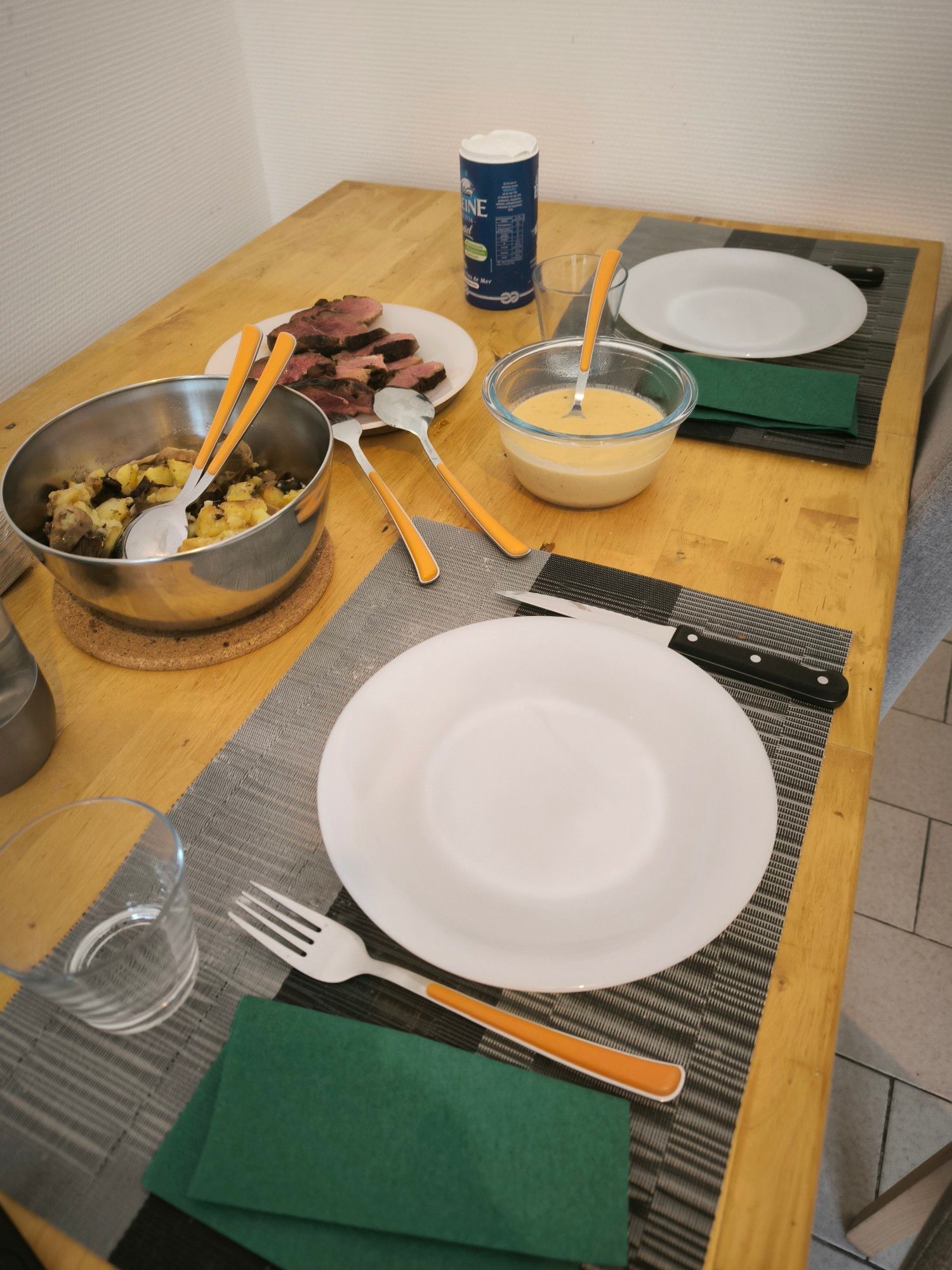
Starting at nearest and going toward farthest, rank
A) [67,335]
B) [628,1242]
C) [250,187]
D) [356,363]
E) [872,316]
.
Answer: [628,1242], [356,363], [872,316], [67,335], [250,187]

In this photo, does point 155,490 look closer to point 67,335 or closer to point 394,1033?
point 394,1033

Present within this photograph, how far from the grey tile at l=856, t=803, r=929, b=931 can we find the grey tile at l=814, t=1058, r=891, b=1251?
0.90 feet

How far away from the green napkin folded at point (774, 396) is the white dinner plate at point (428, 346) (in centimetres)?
26

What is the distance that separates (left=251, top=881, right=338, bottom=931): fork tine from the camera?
48 cm

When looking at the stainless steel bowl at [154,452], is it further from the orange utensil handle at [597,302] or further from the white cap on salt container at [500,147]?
the white cap on salt container at [500,147]

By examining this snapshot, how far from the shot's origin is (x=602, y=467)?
747mm

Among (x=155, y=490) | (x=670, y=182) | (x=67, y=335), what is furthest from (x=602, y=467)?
(x=67, y=335)

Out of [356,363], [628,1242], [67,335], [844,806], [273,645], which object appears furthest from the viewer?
[67,335]

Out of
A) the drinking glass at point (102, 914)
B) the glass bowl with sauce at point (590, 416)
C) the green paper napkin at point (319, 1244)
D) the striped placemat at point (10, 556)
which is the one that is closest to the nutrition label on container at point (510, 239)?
the glass bowl with sauce at point (590, 416)

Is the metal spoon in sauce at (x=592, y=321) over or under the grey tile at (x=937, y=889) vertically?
over

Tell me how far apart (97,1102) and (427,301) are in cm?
101

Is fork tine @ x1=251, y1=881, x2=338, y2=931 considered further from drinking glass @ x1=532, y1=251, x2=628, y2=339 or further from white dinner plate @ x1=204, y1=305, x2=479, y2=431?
drinking glass @ x1=532, y1=251, x2=628, y2=339

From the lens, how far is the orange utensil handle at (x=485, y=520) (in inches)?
28.8

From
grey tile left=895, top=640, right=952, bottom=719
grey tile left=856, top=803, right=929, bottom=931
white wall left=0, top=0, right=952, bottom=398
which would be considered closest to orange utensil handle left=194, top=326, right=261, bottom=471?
white wall left=0, top=0, right=952, bottom=398
